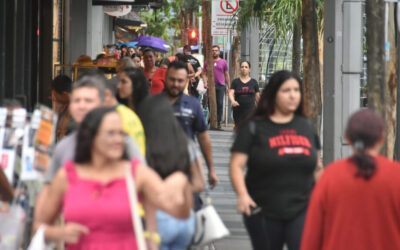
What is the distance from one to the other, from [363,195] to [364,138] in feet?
1.00

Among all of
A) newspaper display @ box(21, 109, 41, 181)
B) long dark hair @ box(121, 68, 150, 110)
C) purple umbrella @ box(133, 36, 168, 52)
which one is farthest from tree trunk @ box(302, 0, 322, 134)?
newspaper display @ box(21, 109, 41, 181)

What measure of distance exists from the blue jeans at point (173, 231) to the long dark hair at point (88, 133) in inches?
45.1

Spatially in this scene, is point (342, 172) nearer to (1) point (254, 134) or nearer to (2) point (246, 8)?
(1) point (254, 134)

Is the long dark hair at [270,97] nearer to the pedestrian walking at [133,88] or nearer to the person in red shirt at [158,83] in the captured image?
the pedestrian walking at [133,88]

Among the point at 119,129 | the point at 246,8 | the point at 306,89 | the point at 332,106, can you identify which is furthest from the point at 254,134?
the point at 246,8

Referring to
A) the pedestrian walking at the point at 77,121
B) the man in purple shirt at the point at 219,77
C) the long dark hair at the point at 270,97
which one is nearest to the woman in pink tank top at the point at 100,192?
the pedestrian walking at the point at 77,121

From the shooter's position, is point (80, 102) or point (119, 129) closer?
point (119, 129)

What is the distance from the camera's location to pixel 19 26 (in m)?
12.2

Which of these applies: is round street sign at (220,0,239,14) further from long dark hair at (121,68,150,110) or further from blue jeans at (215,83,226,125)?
long dark hair at (121,68,150,110)

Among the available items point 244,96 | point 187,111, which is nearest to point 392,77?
point 187,111

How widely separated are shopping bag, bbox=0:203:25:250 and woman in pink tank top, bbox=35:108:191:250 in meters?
0.91

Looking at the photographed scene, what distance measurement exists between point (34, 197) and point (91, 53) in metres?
16.1

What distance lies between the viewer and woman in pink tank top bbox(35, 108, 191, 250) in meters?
4.73

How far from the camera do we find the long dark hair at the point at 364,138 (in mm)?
5102
